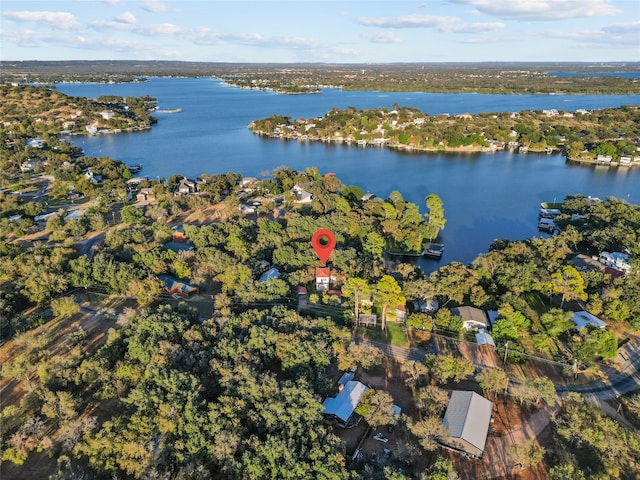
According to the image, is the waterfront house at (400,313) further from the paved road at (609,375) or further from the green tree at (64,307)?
the green tree at (64,307)

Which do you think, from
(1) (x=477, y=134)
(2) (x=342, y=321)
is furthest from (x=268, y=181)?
(1) (x=477, y=134)

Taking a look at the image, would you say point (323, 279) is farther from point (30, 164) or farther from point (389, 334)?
point (30, 164)

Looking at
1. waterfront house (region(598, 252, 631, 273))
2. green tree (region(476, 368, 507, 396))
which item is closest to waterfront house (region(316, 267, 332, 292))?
green tree (region(476, 368, 507, 396))

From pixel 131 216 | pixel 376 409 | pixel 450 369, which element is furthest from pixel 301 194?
pixel 376 409

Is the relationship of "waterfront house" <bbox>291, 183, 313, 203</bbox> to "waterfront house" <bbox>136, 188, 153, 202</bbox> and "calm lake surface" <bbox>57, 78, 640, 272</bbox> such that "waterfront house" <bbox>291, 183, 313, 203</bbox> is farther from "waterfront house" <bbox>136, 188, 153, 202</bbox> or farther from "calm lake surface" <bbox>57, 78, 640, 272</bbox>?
"waterfront house" <bbox>136, 188, 153, 202</bbox>

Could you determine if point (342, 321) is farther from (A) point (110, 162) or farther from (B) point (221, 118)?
(B) point (221, 118)
